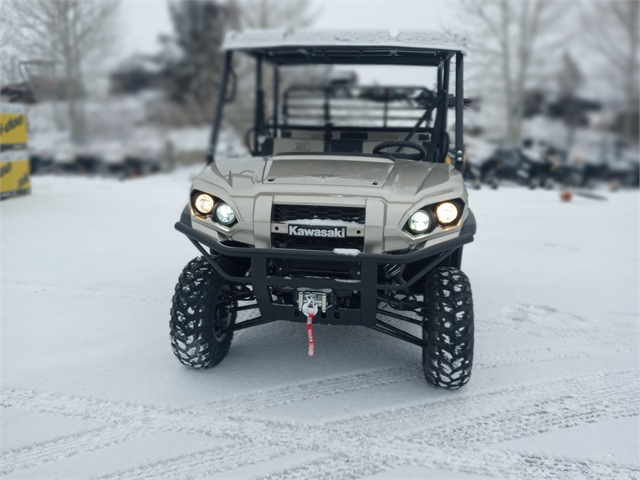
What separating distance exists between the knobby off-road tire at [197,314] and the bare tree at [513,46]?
14546mm

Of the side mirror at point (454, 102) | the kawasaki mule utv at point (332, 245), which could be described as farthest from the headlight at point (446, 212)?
the side mirror at point (454, 102)

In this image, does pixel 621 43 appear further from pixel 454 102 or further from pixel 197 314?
pixel 197 314

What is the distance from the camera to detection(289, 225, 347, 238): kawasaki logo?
274cm

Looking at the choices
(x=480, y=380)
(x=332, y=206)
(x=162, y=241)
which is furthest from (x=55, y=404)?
(x=162, y=241)

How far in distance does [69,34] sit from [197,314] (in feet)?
43.5

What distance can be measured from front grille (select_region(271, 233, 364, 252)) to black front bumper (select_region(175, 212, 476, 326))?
77 millimetres

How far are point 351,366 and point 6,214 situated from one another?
629cm

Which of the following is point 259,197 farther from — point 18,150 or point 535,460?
point 18,150

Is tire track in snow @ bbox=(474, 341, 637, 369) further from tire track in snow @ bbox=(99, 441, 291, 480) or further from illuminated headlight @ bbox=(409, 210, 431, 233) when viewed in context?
tire track in snow @ bbox=(99, 441, 291, 480)

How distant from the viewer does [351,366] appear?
335 cm

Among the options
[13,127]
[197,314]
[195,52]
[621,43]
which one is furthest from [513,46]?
[197,314]

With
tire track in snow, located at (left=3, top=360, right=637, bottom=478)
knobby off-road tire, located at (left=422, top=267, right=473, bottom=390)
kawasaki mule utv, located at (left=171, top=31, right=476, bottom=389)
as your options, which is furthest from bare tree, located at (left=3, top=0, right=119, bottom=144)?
knobby off-road tire, located at (left=422, top=267, right=473, bottom=390)

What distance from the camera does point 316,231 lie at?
9.05ft

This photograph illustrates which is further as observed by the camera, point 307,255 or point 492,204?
point 492,204
